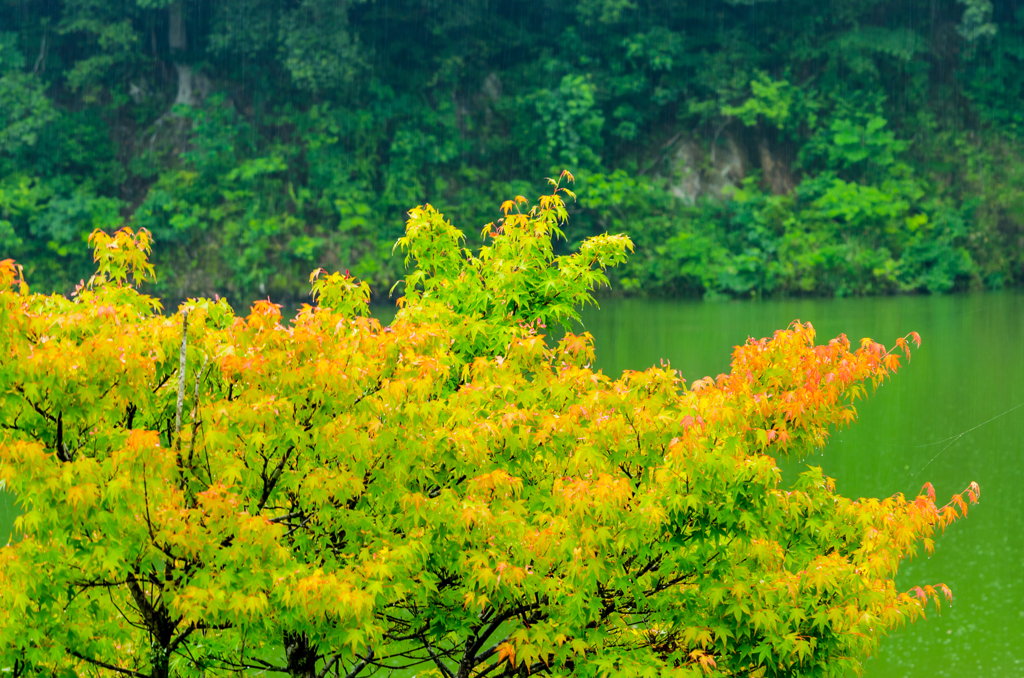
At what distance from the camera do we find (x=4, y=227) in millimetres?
33750

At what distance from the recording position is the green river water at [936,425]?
12.3 m

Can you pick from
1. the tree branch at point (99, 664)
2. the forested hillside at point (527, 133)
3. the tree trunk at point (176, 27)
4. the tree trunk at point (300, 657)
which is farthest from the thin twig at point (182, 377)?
the tree trunk at point (176, 27)

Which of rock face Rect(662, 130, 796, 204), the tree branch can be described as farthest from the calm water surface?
the tree branch

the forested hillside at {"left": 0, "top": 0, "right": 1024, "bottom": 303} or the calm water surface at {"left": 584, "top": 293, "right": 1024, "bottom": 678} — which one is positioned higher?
the forested hillside at {"left": 0, "top": 0, "right": 1024, "bottom": 303}

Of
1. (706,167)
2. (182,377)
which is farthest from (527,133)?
(182,377)

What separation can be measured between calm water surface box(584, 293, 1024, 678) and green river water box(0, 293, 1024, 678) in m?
0.03

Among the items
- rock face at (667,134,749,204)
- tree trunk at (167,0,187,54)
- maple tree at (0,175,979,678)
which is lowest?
maple tree at (0,175,979,678)

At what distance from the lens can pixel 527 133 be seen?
135ft

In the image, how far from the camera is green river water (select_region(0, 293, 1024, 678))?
486 inches

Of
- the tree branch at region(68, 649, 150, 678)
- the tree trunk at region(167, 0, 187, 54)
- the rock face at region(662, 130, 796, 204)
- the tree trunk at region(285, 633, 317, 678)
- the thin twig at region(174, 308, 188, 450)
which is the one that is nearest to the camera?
the thin twig at region(174, 308, 188, 450)

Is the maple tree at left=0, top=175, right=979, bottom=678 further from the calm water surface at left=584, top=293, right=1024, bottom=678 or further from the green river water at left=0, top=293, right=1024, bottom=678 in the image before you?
the calm water surface at left=584, top=293, right=1024, bottom=678

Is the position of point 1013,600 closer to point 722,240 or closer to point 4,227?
point 722,240

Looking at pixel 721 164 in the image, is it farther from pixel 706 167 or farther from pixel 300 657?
pixel 300 657

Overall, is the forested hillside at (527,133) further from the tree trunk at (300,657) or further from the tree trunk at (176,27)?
the tree trunk at (300,657)
